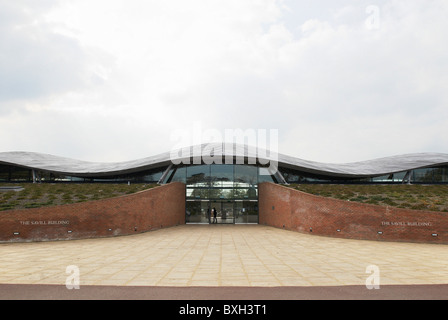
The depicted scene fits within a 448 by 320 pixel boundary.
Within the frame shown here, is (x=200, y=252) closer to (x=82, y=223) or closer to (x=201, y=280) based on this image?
(x=201, y=280)

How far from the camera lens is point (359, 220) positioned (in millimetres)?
13789

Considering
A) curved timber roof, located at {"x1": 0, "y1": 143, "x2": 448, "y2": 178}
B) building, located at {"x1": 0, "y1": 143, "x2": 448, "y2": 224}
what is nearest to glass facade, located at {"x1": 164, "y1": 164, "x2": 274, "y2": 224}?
building, located at {"x1": 0, "y1": 143, "x2": 448, "y2": 224}

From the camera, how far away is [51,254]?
9398 millimetres

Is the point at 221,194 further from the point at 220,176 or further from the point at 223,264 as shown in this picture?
the point at 223,264

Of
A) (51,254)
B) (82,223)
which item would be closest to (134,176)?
(82,223)

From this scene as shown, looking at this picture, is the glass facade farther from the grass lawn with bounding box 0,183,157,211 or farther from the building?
the grass lawn with bounding box 0,183,157,211

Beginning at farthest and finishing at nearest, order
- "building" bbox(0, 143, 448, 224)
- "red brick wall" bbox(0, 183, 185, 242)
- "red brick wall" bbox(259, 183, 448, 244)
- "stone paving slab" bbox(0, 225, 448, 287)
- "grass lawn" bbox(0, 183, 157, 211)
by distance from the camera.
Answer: "building" bbox(0, 143, 448, 224)
"grass lawn" bbox(0, 183, 157, 211)
"red brick wall" bbox(259, 183, 448, 244)
"red brick wall" bbox(0, 183, 185, 242)
"stone paving slab" bbox(0, 225, 448, 287)

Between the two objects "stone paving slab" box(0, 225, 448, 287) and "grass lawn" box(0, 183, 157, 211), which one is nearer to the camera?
"stone paving slab" box(0, 225, 448, 287)

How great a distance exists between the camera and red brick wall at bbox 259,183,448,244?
12625 millimetres

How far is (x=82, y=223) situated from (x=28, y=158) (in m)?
24.2

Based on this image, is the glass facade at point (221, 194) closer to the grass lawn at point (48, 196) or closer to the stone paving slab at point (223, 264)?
the grass lawn at point (48, 196)

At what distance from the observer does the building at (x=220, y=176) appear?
2302 centimetres

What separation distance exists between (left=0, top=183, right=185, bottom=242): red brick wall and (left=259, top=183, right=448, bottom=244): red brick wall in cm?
861

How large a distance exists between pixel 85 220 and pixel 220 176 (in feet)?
38.4
